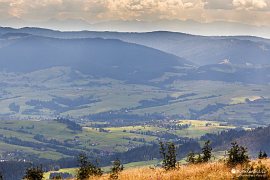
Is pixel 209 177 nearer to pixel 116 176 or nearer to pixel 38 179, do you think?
pixel 116 176

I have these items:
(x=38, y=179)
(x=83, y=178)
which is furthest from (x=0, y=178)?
(x=83, y=178)

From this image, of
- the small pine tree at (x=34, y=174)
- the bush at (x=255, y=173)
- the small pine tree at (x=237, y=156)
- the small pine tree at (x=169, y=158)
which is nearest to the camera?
the bush at (x=255, y=173)

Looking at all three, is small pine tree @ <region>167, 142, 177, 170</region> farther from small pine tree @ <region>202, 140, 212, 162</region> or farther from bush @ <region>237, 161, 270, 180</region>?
bush @ <region>237, 161, 270, 180</region>

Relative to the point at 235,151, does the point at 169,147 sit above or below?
below

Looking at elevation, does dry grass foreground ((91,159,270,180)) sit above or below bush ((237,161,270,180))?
below

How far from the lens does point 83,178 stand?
29.6 metres

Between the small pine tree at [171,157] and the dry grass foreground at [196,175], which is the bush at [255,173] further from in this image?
the small pine tree at [171,157]

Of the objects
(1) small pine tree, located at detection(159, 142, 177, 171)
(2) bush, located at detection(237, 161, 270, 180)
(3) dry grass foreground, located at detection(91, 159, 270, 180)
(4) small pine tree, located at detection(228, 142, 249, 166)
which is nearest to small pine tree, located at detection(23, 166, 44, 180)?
(3) dry grass foreground, located at detection(91, 159, 270, 180)

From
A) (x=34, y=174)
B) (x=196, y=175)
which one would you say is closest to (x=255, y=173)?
(x=196, y=175)

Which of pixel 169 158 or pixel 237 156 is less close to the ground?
pixel 237 156

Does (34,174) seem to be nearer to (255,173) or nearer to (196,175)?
(196,175)

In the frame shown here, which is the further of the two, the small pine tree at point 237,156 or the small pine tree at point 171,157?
the small pine tree at point 171,157

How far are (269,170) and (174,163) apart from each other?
10487mm

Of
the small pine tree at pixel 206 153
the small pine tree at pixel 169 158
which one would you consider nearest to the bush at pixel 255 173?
the small pine tree at pixel 169 158
